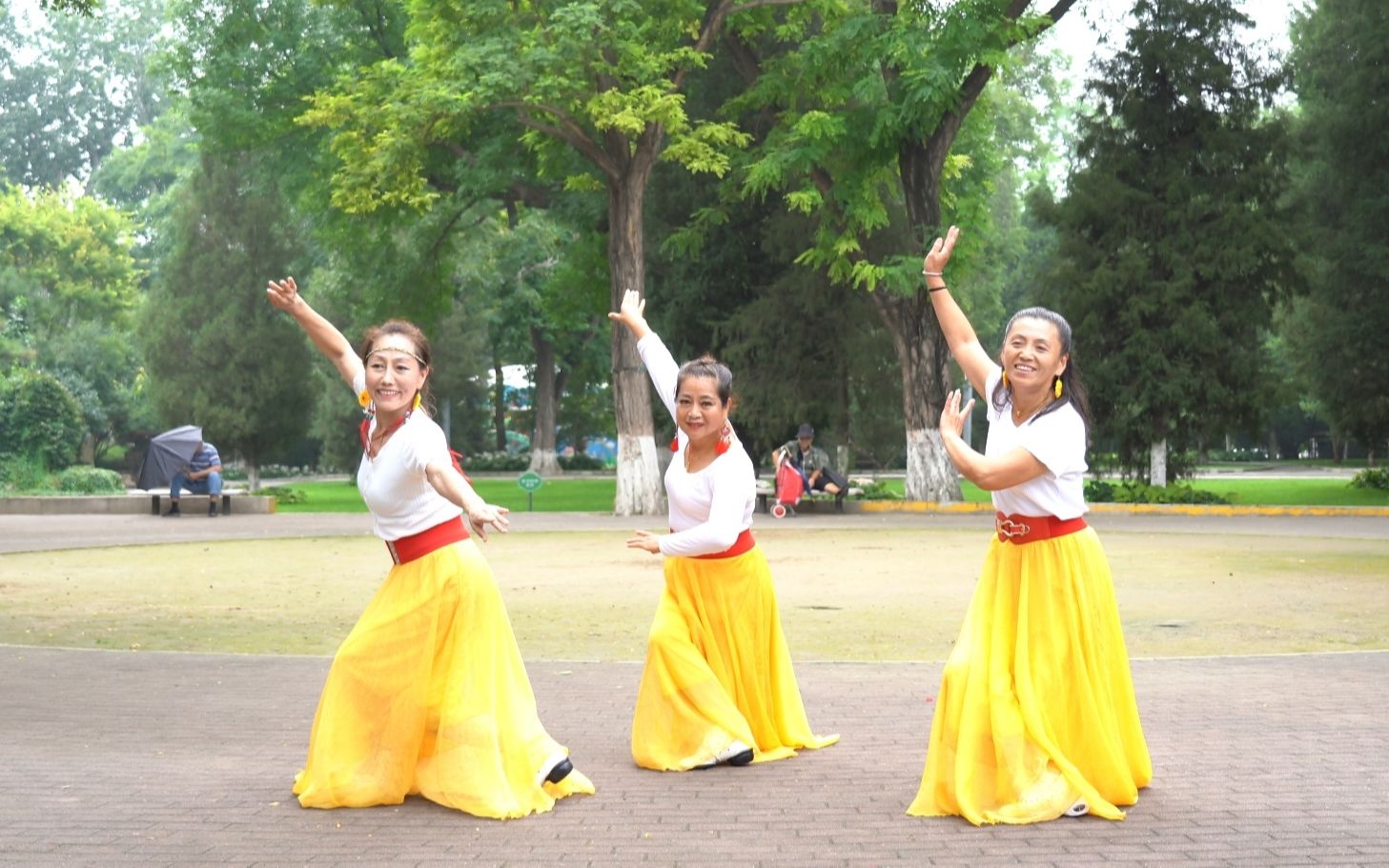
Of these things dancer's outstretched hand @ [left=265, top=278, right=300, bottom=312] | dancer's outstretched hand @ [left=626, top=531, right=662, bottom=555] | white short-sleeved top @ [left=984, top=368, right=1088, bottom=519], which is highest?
dancer's outstretched hand @ [left=265, top=278, right=300, bottom=312]

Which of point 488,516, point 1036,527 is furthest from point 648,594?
point 488,516

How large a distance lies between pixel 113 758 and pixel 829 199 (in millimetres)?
25660

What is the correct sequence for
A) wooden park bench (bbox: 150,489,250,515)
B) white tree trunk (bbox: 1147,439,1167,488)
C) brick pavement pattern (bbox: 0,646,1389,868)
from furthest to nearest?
white tree trunk (bbox: 1147,439,1167,488) < wooden park bench (bbox: 150,489,250,515) < brick pavement pattern (bbox: 0,646,1389,868)

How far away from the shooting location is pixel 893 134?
1229 inches

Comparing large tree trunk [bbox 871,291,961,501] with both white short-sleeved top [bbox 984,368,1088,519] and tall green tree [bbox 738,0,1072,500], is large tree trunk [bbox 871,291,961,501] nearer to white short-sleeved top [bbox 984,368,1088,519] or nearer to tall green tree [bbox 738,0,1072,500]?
tall green tree [bbox 738,0,1072,500]

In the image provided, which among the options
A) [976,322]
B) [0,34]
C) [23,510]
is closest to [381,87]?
[23,510]

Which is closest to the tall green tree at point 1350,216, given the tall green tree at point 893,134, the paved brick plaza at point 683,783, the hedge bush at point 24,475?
the tall green tree at point 893,134

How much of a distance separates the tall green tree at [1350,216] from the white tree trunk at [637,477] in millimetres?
16234

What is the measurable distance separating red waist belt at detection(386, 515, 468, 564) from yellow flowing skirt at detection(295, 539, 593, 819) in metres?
0.03

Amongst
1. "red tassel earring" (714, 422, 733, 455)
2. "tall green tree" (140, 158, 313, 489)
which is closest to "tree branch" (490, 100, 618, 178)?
"tall green tree" (140, 158, 313, 489)

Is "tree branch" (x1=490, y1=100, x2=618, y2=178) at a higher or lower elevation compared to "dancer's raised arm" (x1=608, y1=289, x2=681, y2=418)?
higher

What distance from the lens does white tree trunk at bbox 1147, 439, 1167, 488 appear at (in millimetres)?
35312

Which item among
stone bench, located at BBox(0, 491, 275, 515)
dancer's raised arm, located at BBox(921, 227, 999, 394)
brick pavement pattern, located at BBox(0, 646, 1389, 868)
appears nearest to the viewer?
brick pavement pattern, located at BBox(0, 646, 1389, 868)

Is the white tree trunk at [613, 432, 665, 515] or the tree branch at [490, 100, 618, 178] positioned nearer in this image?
the tree branch at [490, 100, 618, 178]
